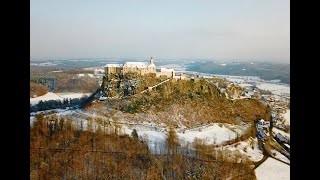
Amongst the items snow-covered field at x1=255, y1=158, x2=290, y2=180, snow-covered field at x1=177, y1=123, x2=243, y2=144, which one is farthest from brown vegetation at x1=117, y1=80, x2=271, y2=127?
snow-covered field at x1=255, y1=158, x2=290, y2=180

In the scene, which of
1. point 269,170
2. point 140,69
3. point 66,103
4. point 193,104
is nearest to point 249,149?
point 269,170

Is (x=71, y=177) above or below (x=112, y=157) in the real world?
below

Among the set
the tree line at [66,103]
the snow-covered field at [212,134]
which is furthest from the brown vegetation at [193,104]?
the tree line at [66,103]

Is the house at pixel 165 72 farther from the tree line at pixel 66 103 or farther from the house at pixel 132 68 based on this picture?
the tree line at pixel 66 103

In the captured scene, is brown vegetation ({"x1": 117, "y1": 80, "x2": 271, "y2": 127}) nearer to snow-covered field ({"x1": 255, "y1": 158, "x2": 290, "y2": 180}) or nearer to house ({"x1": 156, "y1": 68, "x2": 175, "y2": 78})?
house ({"x1": 156, "y1": 68, "x2": 175, "y2": 78})

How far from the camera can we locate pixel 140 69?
2.51 metres

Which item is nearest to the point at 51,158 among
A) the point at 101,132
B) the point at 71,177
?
the point at 71,177

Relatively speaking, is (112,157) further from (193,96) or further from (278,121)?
(278,121)

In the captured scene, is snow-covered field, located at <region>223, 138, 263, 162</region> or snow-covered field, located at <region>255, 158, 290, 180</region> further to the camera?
snow-covered field, located at <region>223, 138, 263, 162</region>

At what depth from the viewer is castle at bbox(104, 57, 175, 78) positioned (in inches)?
95.8
